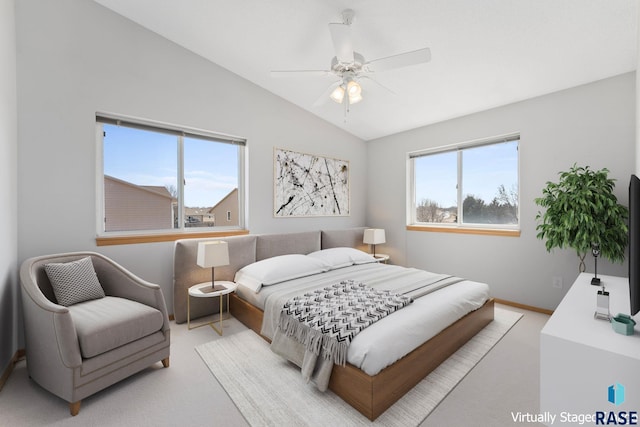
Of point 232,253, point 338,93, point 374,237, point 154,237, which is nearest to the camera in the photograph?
point 338,93

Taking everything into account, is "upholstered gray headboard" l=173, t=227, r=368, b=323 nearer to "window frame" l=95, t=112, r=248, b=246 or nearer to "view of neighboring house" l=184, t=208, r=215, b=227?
"window frame" l=95, t=112, r=248, b=246

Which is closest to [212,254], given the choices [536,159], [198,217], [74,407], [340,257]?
[198,217]

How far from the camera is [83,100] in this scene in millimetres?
2561

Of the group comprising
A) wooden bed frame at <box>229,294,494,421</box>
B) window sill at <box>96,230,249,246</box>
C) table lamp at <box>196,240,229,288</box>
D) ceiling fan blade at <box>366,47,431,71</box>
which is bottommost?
wooden bed frame at <box>229,294,494,421</box>

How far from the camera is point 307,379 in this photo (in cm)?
194

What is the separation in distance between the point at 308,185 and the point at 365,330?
9.16 ft

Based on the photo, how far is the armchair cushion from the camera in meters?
1.76

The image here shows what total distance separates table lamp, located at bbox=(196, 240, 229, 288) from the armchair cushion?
68 centimetres

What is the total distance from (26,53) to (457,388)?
14.4ft

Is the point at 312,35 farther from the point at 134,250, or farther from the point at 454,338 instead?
the point at 454,338

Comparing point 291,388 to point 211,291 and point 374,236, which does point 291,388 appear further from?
point 374,236

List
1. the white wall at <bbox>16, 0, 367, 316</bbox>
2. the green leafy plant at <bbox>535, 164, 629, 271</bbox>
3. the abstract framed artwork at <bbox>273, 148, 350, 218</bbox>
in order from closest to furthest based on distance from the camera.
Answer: the white wall at <bbox>16, 0, 367, 316</bbox>
the green leafy plant at <bbox>535, 164, 629, 271</bbox>
the abstract framed artwork at <bbox>273, 148, 350, 218</bbox>

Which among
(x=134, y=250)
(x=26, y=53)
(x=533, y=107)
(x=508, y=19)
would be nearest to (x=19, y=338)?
(x=134, y=250)

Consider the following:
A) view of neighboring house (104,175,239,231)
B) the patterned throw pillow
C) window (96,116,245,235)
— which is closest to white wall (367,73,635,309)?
window (96,116,245,235)
